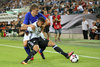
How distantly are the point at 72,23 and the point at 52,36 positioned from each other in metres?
2.75

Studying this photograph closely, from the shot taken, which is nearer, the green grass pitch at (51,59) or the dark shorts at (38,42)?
the green grass pitch at (51,59)

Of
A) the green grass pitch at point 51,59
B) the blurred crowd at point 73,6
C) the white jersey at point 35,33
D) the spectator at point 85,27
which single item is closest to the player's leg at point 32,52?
the green grass pitch at point 51,59

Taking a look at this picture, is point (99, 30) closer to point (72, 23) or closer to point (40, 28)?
point (72, 23)

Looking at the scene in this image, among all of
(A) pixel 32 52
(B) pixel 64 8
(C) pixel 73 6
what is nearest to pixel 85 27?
(C) pixel 73 6

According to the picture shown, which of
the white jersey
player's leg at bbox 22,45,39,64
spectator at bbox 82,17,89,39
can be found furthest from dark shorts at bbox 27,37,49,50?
spectator at bbox 82,17,89,39

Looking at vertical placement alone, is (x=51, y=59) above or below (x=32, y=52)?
below

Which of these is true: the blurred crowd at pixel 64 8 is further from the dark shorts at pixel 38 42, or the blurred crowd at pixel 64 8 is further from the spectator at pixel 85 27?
the dark shorts at pixel 38 42

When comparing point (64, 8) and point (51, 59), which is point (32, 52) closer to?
point (51, 59)

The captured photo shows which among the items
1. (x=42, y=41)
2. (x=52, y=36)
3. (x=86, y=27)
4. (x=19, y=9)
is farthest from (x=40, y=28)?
(x=19, y=9)

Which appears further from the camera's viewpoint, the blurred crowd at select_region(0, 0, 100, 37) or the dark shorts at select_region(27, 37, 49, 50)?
the blurred crowd at select_region(0, 0, 100, 37)

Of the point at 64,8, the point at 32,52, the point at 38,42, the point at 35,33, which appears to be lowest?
the point at 64,8

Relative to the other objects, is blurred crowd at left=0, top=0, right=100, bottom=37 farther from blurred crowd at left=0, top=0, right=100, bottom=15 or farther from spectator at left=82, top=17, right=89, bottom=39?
spectator at left=82, top=17, right=89, bottom=39

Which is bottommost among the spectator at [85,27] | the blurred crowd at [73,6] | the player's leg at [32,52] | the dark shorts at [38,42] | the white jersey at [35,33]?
the spectator at [85,27]

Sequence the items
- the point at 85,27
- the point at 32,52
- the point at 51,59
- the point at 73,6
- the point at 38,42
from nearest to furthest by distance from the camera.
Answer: the point at 32,52, the point at 38,42, the point at 51,59, the point at 85,27, the point at 73,6
